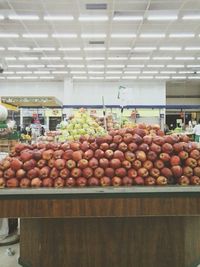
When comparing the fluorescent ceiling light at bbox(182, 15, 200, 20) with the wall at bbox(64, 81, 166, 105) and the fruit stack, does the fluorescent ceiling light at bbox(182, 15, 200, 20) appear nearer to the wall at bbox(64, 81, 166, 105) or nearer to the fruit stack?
the fruit stack

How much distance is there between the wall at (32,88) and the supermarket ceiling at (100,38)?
2166mm

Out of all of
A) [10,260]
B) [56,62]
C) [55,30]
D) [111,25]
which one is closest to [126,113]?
[111,25]

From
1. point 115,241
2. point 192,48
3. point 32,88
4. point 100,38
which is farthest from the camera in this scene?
point 32,88

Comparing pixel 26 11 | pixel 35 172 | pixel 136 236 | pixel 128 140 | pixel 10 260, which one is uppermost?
pixel 26 11

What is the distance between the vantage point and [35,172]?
7.67 feet

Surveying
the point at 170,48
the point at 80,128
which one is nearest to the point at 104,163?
the point at 80,128

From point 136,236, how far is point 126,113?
6514 millimetres

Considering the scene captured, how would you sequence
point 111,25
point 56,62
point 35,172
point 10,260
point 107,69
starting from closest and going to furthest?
point 35,172, point 10,260, point 111,25, point 56,62, point 107,69

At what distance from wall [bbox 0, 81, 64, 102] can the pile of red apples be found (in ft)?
66.0

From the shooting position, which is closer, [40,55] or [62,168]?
[62,168]

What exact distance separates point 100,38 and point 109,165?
1087cm

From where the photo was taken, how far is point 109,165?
7.80 ft

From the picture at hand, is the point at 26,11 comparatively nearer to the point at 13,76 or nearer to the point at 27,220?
the point at 27,220

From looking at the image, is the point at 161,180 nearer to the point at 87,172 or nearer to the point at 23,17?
the point at 87,172
